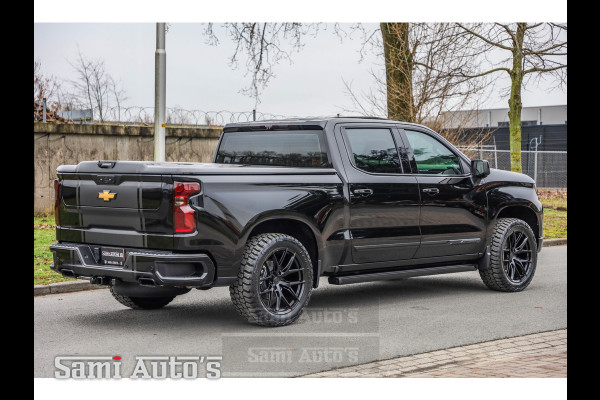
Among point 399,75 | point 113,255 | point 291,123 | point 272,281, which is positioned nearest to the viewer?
point 113,255

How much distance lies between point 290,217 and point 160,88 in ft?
19.6

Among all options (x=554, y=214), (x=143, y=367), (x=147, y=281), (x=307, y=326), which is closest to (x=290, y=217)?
(x=307, y=326)

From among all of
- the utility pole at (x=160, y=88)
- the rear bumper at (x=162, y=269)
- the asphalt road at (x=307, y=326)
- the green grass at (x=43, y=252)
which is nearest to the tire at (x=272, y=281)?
the asphalt road at (x=307, y=326)

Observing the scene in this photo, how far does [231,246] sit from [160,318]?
4.86ft

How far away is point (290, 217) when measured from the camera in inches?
312

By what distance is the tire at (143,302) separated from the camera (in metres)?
8.88

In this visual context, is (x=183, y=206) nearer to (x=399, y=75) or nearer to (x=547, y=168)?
(x=399, y=75)

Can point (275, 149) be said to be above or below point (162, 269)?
above

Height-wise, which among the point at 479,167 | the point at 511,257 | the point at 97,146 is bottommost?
the point at 511,257

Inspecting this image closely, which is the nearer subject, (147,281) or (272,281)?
(147,281)

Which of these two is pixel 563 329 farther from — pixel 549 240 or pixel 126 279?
pixel 549 240

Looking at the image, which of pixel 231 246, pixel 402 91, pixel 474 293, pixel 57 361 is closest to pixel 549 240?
pixel 402 91

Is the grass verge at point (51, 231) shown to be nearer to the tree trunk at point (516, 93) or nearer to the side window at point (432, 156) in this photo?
the tree trunk at point (516, 93)

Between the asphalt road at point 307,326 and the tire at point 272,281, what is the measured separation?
155 mm
